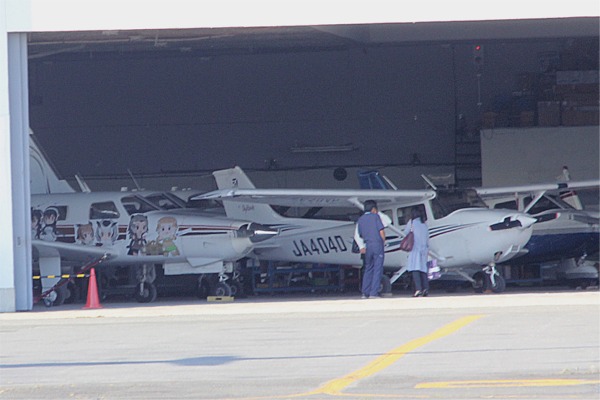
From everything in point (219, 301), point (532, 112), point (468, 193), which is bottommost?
point (219, 301)

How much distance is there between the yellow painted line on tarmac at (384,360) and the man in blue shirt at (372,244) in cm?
516

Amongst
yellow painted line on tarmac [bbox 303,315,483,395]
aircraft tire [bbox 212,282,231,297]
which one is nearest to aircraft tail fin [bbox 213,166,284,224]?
aircraft tire [bbox 212,282,231,297]

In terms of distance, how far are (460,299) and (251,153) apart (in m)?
14.4

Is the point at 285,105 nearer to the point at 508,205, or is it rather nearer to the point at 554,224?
the point at 508,205

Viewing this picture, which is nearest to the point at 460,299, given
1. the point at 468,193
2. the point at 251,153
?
the point at 468,193

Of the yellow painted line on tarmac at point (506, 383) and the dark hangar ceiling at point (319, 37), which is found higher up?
the dark hangar ceiling at point (319, 37)

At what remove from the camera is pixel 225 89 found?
30.7 metres

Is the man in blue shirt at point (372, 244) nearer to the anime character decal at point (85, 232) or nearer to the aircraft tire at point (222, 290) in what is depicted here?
the aircraft tire at point (222, 290)

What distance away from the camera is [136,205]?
21.8 metres

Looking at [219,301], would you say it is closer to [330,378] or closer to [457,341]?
[457,341]

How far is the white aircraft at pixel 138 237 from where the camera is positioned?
20.8 m

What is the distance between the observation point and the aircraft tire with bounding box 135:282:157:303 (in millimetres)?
21438

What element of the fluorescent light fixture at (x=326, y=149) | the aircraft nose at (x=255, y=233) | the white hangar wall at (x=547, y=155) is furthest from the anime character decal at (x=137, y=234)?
the white hangar wall at (x=547, y=155)

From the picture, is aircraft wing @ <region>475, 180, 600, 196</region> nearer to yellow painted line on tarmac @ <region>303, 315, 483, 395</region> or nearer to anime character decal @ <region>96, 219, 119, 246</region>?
anime character decal @ <region>96, 219, 119, 246</region>
